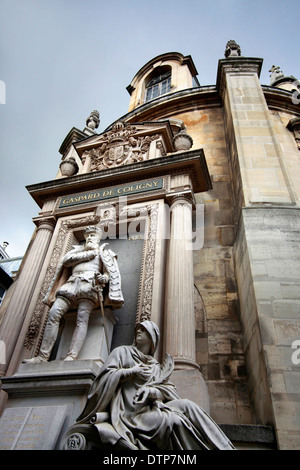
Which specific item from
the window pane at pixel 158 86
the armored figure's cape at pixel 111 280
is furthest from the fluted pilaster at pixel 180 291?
the window pane at pixel 158 86

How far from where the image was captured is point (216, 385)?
7680 millimetres

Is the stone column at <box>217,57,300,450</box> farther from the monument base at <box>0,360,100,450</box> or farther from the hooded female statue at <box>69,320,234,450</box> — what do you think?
the monument base at <box>0,360,100,450</box>

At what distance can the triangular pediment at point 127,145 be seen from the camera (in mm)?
11672

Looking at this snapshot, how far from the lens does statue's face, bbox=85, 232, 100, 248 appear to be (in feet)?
27.1

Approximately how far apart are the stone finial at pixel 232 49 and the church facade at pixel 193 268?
2.15m

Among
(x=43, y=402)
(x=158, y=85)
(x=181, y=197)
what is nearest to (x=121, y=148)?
(x=181, y=197)

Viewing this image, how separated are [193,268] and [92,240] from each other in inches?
114

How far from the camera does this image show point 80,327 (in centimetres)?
694

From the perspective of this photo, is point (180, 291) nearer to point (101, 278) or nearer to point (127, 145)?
point (101, 278)

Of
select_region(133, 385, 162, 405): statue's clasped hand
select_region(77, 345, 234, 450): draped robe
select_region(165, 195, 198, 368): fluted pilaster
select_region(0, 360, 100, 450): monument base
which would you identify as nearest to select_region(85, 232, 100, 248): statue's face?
select_region(165, 195, 198, 368): fluted pilaster

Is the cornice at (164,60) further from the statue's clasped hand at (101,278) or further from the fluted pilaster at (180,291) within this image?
the statue's clasped hand at (101,278)

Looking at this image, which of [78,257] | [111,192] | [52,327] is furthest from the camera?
[111,192]

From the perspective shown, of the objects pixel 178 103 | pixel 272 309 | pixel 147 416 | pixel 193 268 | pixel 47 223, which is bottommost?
pixel 147 416

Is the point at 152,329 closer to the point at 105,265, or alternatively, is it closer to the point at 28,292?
the point at 105,265
